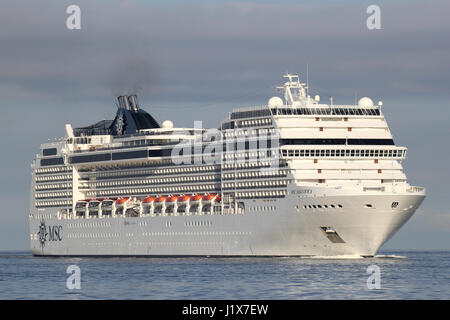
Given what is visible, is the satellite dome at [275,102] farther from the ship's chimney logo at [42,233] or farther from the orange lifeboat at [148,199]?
the ship's chimney logo at [42,233]

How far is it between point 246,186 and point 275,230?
22.7 ft

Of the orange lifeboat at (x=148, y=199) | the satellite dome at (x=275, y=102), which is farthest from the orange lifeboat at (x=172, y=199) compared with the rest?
the satellite dome at (x=275, y=102)

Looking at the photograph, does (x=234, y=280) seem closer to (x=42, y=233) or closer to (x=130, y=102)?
(x=130, y=102)

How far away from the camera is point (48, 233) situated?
135m

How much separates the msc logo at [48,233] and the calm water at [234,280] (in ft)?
84.0

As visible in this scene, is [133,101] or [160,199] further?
[133,101]

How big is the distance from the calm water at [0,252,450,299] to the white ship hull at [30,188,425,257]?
1463mm

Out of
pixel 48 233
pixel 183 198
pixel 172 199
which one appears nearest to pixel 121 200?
pixel 172 199

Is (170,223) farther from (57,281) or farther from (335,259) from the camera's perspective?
(57,281)

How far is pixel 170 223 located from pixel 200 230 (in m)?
5.35

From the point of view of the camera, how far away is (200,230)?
110438mm

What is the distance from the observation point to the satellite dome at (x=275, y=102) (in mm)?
104125
